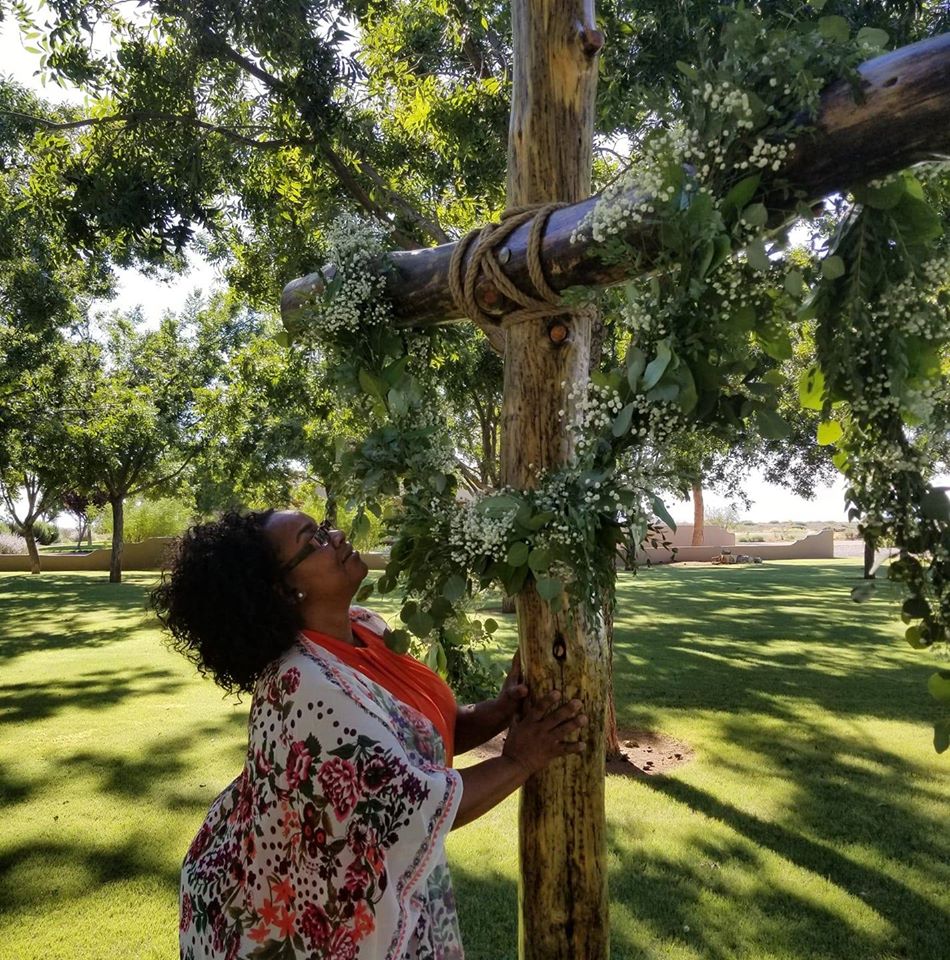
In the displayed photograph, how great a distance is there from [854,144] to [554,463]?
977 mm

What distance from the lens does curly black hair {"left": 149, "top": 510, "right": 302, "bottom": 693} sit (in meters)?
2.10

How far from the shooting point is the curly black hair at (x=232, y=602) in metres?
2.10

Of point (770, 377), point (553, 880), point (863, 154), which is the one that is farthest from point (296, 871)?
point (863, 154)

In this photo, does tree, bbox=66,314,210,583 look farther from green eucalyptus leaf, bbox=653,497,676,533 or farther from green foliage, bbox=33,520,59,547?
green foliage, bbox=33,520,59,547

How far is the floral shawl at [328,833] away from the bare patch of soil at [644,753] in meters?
4.06

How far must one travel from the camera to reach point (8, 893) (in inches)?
169

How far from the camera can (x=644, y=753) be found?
21.7ft

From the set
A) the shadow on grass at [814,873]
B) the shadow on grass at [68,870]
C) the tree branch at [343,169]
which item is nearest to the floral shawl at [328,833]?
the shadow on grass at [814,873]

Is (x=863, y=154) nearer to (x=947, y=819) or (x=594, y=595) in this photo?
(x=594, y=595)

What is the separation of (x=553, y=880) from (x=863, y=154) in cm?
180

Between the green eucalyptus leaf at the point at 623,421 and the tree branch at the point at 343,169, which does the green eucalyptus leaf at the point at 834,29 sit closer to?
the green eucalyptus leaf at the point at 623,421

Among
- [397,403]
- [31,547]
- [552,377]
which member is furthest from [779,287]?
[31,547]

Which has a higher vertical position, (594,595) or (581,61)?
(581,61)

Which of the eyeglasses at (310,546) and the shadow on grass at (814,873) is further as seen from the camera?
the shadow on grass at (814,873)
